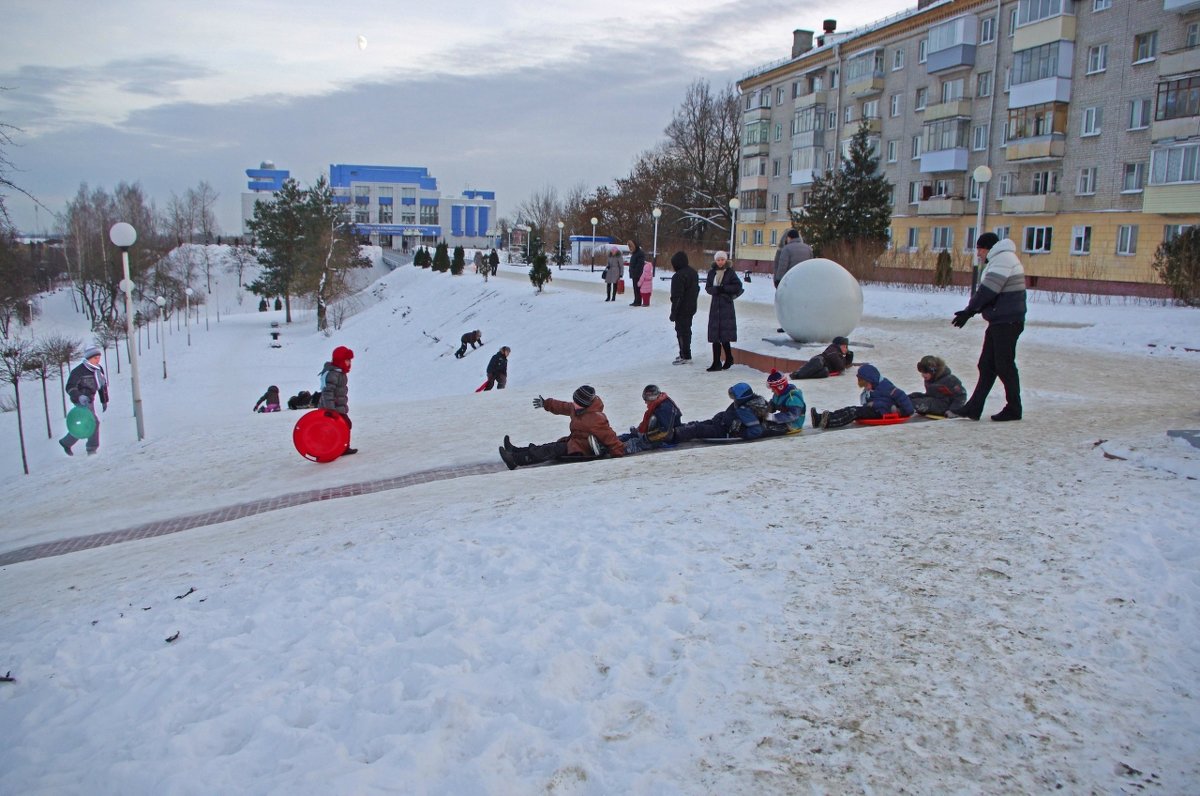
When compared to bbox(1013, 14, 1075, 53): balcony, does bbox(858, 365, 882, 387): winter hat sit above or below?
below

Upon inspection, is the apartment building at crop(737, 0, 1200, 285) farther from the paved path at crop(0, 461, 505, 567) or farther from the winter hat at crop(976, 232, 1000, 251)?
the paved path at crop(0, 461, 505, 567)

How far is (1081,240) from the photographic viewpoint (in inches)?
1309

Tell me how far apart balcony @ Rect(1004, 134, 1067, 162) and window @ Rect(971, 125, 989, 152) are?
260 cm

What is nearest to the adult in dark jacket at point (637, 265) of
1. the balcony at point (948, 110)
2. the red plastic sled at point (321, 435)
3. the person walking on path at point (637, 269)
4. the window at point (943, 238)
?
the person walking on path at point (637, 269)

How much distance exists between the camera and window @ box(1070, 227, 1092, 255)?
108ft

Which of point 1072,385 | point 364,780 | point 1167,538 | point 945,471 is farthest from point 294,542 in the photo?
point 1072,385

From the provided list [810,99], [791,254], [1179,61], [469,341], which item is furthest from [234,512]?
[810,99]

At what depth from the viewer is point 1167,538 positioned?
5.03 meters

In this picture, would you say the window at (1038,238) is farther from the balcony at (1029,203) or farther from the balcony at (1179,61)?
the balcony at (1179,61)

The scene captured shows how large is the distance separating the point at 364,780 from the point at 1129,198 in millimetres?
35859

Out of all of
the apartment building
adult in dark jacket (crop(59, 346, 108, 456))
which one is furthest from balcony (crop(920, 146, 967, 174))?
adult in dark jacket (crop(59, 346, 108, 456))

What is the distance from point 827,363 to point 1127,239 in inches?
1013

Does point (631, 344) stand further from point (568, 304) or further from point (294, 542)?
point (294, 542)

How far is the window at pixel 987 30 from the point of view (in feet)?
124
